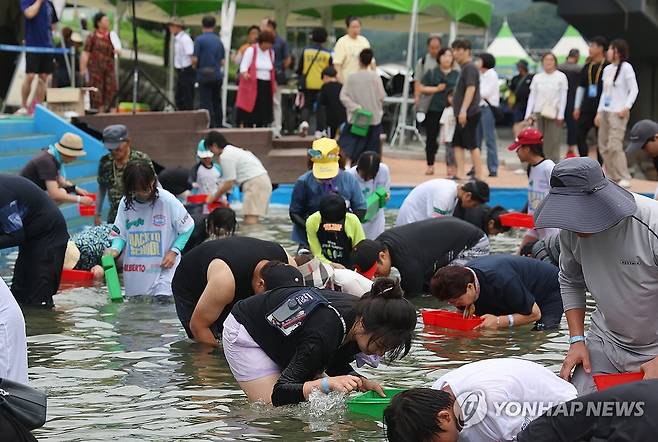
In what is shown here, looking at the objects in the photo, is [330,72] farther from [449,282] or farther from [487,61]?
[449,282]

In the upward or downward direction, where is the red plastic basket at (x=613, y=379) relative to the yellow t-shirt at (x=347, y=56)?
downward

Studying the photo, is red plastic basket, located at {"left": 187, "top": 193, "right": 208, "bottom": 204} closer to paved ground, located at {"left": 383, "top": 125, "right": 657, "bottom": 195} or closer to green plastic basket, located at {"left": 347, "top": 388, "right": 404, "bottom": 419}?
paved ground, located at {"left": 383, "top": 125, "right": 657, "bottom": 195}

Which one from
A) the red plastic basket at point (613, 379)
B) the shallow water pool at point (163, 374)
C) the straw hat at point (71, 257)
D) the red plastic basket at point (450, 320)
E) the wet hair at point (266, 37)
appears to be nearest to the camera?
the red plastic basket at point (613, 379)

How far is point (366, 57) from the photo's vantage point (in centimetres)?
1705

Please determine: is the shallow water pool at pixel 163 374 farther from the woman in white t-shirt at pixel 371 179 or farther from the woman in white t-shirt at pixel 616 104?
the woman in white t-shirt at pixel 616 104

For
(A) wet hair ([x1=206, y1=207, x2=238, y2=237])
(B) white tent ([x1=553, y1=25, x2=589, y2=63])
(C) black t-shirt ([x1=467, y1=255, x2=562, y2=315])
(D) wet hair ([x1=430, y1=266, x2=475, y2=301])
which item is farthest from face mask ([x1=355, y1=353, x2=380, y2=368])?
(B) white tent ([x1=553, y1=25, x2=589, y2=63])

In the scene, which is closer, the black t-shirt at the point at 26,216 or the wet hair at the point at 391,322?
the wet hair at the point at 391,322

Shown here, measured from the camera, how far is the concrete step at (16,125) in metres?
15.3

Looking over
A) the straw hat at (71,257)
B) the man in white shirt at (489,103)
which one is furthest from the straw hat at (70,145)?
the man in white shirt at (489,103)

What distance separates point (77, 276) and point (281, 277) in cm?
457

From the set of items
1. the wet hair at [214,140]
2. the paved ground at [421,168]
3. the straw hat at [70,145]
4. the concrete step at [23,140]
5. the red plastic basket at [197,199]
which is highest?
the straw hat at [70,145]

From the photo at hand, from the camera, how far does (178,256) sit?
9.69 meters

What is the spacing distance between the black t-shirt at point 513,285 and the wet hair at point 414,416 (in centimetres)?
432

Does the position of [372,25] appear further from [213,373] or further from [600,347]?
[600,347]
